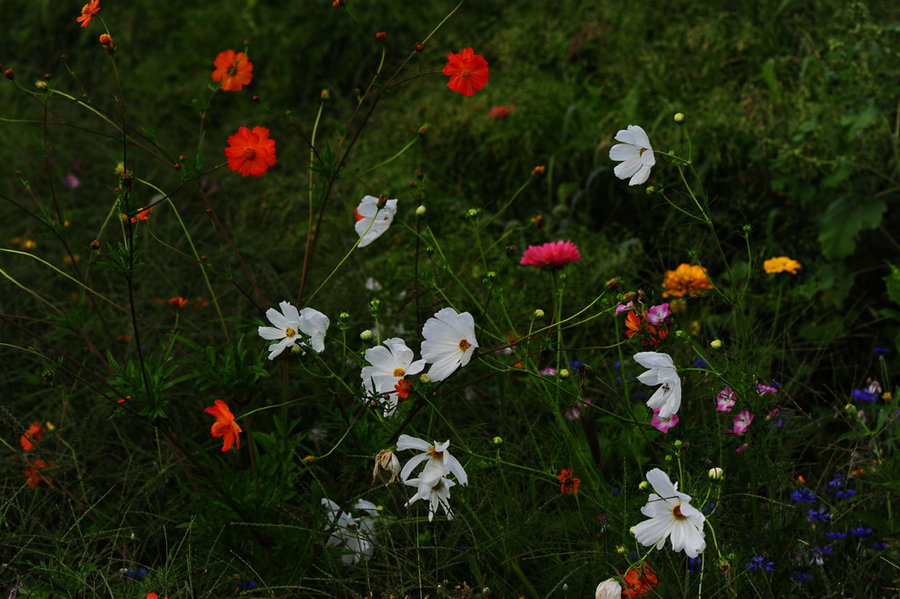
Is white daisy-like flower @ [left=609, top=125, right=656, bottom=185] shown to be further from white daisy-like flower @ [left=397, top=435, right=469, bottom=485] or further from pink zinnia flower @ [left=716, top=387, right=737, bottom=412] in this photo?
white daisy-like flower @ [left=397, top=435, right=469, bottom=485]

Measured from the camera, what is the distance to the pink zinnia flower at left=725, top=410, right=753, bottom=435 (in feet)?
4.73

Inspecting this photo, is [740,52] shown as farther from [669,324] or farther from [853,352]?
[669,324]

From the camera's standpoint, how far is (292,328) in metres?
1.39

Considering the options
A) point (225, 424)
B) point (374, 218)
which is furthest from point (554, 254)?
point (225, 424)

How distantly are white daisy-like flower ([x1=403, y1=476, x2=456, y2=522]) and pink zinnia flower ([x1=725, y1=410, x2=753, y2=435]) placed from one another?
20.5 inches

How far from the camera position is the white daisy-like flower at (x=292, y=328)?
136 cm

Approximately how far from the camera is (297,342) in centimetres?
144

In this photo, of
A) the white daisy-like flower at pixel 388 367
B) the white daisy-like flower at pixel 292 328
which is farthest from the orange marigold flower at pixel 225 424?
the white daisy-like flower at pixel 388 367

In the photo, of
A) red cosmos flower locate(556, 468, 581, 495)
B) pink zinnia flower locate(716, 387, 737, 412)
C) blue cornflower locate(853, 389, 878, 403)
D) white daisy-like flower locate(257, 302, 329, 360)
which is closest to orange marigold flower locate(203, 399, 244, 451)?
white daisy-like flower locate(257, 302, 329, 360)

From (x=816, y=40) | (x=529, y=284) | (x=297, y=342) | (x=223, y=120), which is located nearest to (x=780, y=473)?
(x=297, y=342)

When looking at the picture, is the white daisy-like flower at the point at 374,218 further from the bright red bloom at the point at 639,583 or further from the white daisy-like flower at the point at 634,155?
the bright red bloom at the point at 639,583

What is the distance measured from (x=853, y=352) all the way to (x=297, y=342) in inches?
69.3

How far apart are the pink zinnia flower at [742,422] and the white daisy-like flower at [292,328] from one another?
2.36 feet

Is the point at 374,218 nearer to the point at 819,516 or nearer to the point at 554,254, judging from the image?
the point at 554,254
